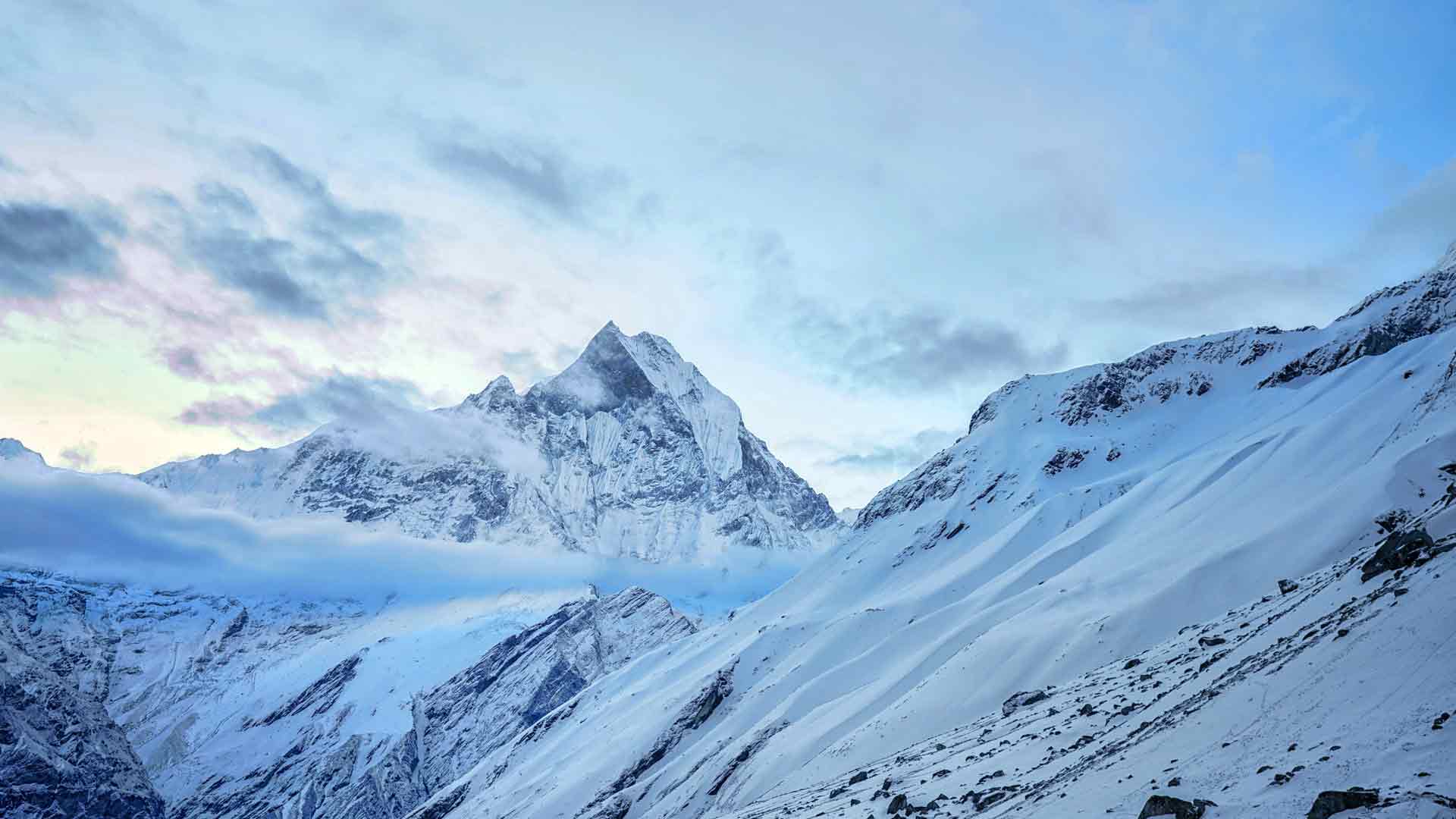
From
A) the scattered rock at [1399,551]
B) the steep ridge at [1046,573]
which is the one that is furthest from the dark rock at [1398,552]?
the steep ridge at [1046,573]

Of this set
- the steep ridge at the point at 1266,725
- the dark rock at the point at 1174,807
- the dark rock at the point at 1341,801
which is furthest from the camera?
the dark rock at the point at 1174,807

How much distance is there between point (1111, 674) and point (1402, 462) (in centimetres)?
2613

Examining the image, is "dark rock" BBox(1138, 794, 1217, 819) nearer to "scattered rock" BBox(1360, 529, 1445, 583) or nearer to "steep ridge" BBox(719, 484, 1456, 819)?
"steep ridge" BBox(719, 484, 1456, 819)

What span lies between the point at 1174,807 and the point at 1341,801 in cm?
388

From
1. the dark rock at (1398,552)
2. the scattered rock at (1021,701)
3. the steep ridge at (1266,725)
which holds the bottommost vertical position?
the scattered rock at (1021,701)

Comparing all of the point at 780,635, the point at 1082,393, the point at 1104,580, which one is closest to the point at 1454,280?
the point at 1082,393

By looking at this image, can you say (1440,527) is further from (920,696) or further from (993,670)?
(920,696)

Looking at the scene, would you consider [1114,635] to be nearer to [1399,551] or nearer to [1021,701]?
[1021,701]

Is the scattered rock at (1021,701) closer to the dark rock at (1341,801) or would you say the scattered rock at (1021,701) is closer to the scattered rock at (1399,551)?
the scattered rock at (1399,551)

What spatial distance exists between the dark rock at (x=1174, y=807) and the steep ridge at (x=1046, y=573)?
1.39 meters

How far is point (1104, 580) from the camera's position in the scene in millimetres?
76875

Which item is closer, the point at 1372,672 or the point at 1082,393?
the point at 1372,672

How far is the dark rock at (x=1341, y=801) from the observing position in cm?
1750

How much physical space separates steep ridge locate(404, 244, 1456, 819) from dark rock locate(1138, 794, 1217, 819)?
139 centimetres
